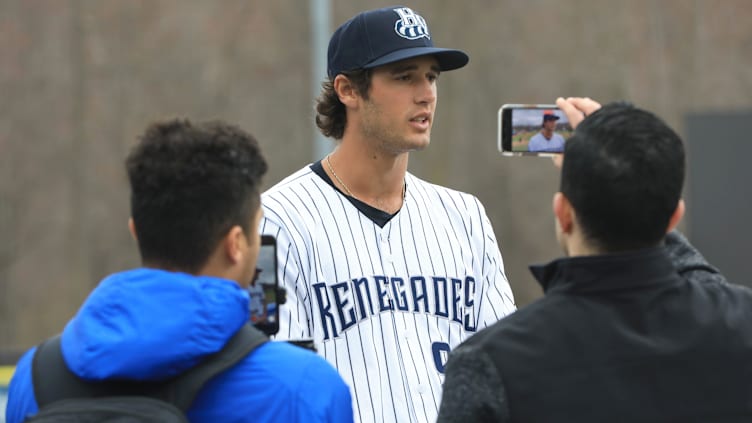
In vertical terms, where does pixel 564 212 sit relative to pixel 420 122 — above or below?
below

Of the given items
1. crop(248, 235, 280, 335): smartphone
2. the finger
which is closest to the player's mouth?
the finger

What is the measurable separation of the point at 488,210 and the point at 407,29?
10.5 meters

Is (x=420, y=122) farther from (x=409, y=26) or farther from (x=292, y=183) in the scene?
(x=292, y=183)

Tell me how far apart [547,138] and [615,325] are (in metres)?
0.89

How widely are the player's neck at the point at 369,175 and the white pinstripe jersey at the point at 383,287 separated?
2.7 inches

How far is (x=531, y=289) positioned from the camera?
13781mm

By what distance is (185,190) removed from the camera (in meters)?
2.10

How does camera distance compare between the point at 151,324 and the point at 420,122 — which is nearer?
the point at 151,324

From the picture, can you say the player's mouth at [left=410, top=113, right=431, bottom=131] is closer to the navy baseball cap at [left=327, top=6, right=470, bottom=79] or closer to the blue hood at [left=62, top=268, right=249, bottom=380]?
the navy baseball cap at [left=327, top=6, right=470, bottom=79]

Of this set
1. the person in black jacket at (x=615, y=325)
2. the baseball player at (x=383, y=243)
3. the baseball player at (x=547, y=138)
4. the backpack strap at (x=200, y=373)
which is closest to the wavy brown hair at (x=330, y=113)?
the baseball player at (x=383, y=243)

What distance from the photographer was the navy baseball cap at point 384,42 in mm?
3525

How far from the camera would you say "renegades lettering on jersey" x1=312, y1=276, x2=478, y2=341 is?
3266 millimetres

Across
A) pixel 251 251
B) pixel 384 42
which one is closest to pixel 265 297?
pixel 251 251

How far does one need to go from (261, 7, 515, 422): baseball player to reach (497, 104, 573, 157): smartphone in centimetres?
57
